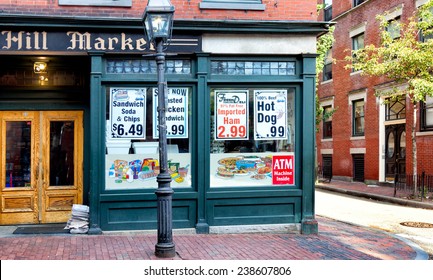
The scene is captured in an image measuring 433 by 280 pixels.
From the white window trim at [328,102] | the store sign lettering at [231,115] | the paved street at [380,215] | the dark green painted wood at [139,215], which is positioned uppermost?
the white window trim at [328,102]

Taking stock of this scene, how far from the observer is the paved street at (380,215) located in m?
10.8

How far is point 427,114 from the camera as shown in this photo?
19.2 meters

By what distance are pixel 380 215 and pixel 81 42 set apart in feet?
31.1

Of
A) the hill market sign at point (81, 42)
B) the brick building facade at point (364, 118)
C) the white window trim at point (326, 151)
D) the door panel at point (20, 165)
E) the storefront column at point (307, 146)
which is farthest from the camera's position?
the white window trim at point (326, 151)

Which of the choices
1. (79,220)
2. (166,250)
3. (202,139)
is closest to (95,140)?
(79,220)

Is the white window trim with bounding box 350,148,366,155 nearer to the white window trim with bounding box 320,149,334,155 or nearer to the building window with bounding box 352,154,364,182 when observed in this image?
the building window with bounding box 352,154,364,182

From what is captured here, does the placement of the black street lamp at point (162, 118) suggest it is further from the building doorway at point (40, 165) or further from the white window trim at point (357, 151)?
the white window trim at point (357, 151)

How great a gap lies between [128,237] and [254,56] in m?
4.23

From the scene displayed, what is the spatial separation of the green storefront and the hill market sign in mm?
18

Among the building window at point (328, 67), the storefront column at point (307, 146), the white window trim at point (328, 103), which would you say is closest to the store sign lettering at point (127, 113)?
the storefront column at point (307, 146)

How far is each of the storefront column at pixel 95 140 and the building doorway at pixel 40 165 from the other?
1.40m

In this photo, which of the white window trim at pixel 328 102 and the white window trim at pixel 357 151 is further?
the white window trim at pixel 328 102

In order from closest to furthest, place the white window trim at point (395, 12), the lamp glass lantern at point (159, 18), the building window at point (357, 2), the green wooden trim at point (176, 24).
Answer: the lamp glass lantern at point (159, 18), the green wooden trim at point (176, 24), the white window trim at point (395, 12), the building window at point (357, 2)

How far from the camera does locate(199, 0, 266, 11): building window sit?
9.56 metres
